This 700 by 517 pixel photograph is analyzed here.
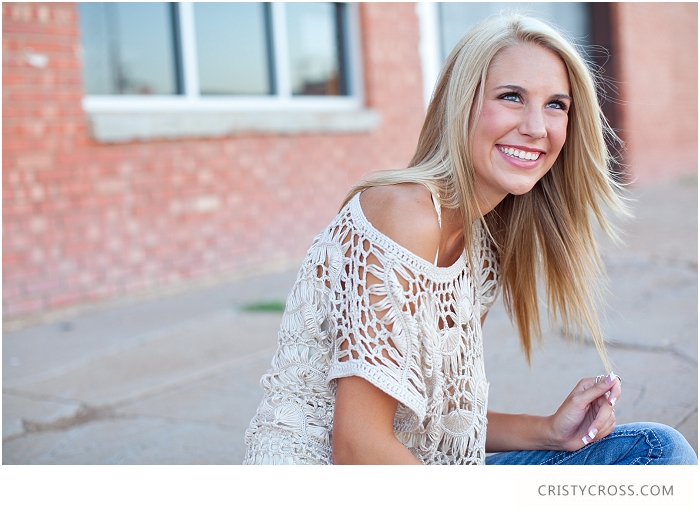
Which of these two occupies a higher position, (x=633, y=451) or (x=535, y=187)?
(x=535, y=187)

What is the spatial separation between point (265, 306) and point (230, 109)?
1992 mm

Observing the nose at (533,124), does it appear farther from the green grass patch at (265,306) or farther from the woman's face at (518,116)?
the green grass patch at (265,306)

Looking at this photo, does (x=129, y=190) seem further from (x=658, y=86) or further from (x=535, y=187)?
(x=658, y=86)

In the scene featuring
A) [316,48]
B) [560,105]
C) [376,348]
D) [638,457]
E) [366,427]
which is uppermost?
[316,48]

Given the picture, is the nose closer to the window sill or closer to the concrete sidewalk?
the concrete sidewalk

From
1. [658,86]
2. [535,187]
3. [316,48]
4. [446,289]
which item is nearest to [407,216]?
[446,289]

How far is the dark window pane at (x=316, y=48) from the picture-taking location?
690cm

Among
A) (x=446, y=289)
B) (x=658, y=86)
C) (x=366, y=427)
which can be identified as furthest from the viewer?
(x=658, y=86)

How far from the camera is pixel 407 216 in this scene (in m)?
1.60

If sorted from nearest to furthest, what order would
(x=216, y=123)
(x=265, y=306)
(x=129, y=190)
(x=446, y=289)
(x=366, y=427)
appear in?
1. (x=366, y=427)
2. (x=446, y=289)
3. (x=265, y=306)
4. (x=129, y=190)
5. (x=216, y=123)

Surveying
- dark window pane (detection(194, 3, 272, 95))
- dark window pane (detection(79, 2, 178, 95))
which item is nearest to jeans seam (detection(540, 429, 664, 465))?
dark window pane (detection(79, 2, 178, 95))

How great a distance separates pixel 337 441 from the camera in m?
1.57

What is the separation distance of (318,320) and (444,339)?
0.96 ft

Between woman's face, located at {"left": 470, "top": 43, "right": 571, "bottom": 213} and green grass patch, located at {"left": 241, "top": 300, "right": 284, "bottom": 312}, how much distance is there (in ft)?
11.4
